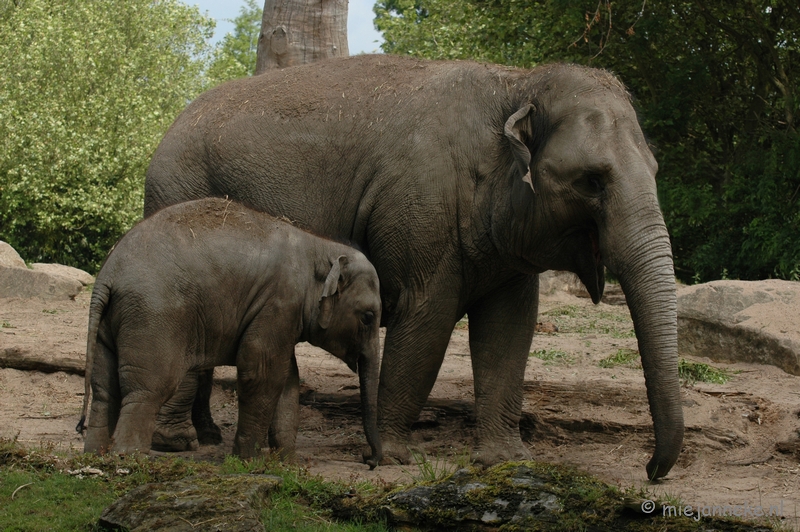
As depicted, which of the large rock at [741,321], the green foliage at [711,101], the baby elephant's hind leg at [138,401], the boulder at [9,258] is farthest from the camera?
the green foliage at [711,101]

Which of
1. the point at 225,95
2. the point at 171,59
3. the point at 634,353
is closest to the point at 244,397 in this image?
the point at 225,95

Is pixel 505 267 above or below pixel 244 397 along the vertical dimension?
above

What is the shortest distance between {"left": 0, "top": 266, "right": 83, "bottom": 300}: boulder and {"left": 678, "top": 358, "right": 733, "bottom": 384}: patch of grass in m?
9.64

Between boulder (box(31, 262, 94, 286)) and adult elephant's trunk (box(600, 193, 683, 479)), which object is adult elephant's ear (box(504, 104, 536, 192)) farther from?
boulder (box(31, 262, 94, 286))

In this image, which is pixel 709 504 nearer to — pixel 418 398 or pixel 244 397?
pixel 418 398

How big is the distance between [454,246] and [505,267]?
45cm

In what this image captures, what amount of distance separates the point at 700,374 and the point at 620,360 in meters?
1.24

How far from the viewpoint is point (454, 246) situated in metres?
7.34

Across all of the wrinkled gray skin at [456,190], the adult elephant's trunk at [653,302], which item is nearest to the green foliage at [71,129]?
the wrinkled gray skin at [456,190]

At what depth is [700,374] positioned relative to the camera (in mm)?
10234

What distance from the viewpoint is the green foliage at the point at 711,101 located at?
63.5 ft

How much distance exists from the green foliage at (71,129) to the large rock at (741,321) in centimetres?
1693

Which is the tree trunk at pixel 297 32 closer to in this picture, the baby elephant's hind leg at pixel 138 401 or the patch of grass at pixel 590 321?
the patch of grass at pixel 590 321

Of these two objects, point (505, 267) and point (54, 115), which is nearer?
point (505, 267)
